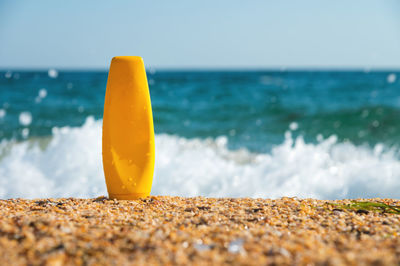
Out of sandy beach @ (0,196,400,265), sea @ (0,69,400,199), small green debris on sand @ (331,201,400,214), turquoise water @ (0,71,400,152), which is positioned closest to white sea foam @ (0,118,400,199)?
sea @ (0,69,400,199)

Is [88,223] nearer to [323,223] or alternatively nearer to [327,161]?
[323,223]

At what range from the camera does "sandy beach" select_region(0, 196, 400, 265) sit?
2.44m

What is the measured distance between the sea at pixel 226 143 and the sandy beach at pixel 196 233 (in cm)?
218

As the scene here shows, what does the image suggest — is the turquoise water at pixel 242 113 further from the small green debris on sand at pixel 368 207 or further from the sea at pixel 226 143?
the small green debris on sand at pixel 368 207

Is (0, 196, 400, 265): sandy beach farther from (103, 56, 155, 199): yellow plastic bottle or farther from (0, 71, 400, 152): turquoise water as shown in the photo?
(0, 71, 400, 152): turquoise water

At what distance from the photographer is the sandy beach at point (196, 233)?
2.44m

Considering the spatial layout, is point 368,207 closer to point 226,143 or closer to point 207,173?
point 207,173

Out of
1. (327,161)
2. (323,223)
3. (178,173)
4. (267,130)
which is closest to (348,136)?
(267,130)

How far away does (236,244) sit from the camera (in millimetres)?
2613

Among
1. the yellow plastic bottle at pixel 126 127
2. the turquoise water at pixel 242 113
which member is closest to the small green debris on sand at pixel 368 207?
the yellow plastic bottle at pixel 126 127

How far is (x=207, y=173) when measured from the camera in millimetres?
7062

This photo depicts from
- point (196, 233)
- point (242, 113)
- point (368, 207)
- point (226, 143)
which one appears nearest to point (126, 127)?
point (196, 233)

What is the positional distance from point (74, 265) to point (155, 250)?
0.46 meters

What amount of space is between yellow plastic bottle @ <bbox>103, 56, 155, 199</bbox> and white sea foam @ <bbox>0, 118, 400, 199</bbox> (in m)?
1.94
